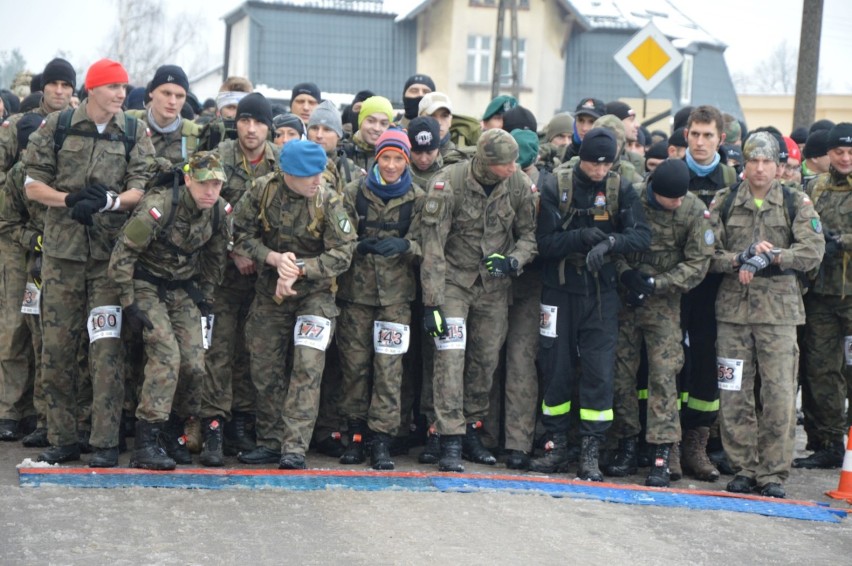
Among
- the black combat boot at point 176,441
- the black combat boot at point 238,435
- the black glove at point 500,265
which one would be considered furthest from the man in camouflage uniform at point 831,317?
the black combat boot at point 176,441

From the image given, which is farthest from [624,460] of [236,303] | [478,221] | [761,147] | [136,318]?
[136,318]

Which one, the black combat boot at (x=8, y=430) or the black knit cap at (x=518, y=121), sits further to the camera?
the black knit cap at (x=518, y=121)

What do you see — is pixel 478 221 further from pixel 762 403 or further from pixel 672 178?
pixel 762 403

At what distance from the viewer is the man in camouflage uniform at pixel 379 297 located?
8.84 m

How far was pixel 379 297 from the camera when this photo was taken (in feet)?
29.0

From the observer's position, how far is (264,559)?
21.1ft

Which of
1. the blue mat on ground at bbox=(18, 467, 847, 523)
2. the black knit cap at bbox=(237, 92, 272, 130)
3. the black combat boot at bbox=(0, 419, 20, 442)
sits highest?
the black knit cap at bbox=(237, 92, 272, 130)

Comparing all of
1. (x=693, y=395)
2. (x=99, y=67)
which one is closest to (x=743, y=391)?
(x=693, y=395)

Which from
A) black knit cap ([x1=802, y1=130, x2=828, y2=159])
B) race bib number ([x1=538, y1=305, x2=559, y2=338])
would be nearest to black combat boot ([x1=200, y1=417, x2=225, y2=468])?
race bib number ([x1=538, y1=305, x2=559, y2=338])

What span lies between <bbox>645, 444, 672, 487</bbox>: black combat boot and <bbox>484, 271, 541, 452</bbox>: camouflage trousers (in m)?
0.90

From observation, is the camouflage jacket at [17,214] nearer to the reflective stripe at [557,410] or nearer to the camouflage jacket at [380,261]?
the camouflage jacket at [380,261]

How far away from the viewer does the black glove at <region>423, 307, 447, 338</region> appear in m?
8.73

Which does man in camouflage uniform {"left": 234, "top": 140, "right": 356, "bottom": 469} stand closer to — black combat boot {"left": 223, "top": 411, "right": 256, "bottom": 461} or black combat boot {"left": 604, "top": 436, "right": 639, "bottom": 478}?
black combat boot {"left": 223, "top": 411, "right": 256, "bottom": 461}

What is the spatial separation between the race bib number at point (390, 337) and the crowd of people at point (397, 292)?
0.02 m
